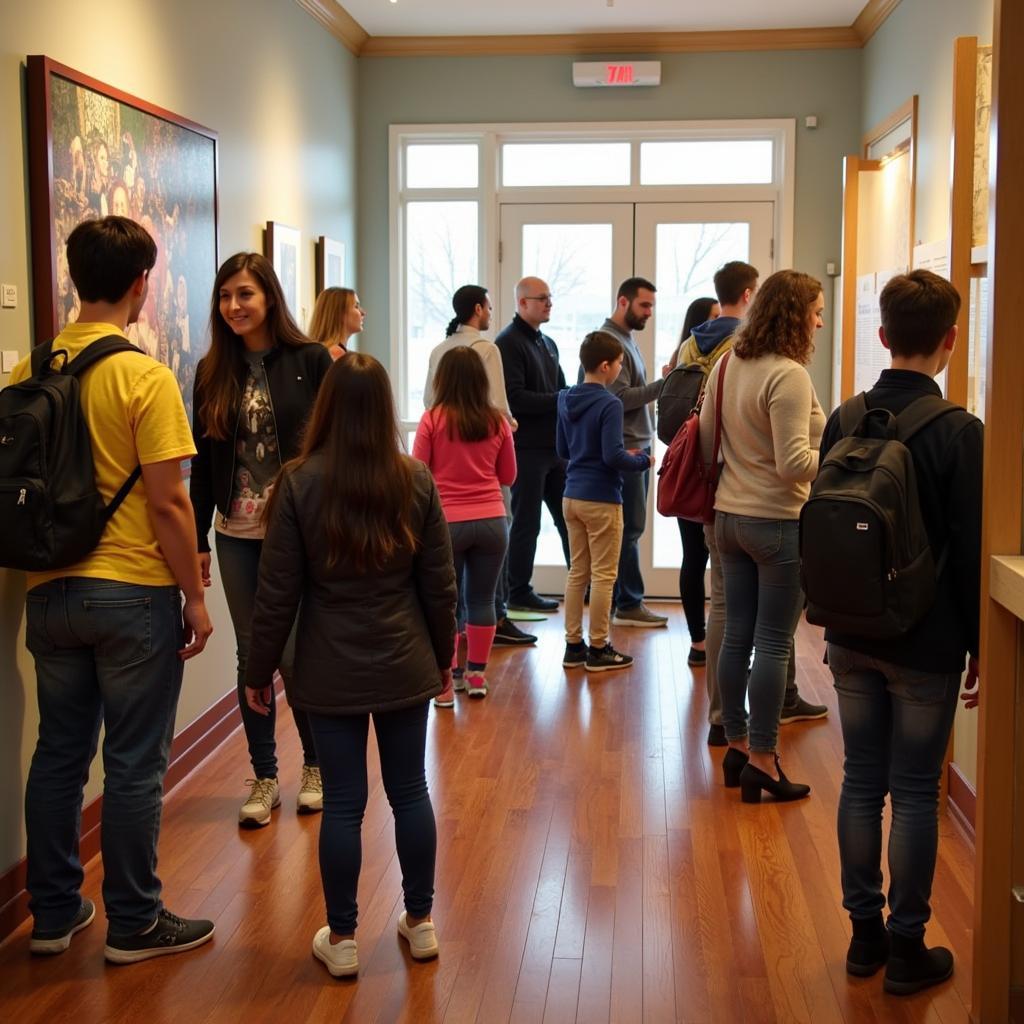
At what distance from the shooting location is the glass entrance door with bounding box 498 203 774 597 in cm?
703

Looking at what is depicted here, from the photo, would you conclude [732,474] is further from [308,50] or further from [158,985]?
[308,50]

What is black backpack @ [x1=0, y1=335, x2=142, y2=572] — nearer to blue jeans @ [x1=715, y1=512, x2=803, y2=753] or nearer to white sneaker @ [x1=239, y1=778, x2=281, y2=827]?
white sneaker @ [x1=239, y1=778, x2=281, y2=827]

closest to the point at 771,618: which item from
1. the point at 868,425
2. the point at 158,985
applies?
the point at 868,425

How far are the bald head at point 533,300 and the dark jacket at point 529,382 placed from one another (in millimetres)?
47

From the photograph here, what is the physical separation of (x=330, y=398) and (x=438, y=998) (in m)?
1.28

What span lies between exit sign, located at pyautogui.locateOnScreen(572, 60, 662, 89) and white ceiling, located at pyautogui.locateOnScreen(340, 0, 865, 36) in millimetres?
175

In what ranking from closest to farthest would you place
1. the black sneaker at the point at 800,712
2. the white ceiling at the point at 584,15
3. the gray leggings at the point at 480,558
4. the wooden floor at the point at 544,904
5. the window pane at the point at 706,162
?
the wooden floor at the point at 544,904 < the gray leggings at the point at 480,558 < the black sneaker at the point at 800,712 < the white ceiling at the point at 584,15 < the window pane at the point at 706,162

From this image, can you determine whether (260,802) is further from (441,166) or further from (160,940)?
(441,166)

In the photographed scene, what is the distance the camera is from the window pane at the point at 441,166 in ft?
23.5

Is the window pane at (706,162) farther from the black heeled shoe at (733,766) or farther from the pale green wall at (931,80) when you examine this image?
the black heeled shoe at (733,766)

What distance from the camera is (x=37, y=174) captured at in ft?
10.4

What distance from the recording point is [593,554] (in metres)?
5.36

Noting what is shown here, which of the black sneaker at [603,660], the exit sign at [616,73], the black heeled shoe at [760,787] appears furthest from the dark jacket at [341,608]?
the exit sign at [616,73]

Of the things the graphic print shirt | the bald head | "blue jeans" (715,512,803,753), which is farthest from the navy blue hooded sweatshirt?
the graphic print shirt
